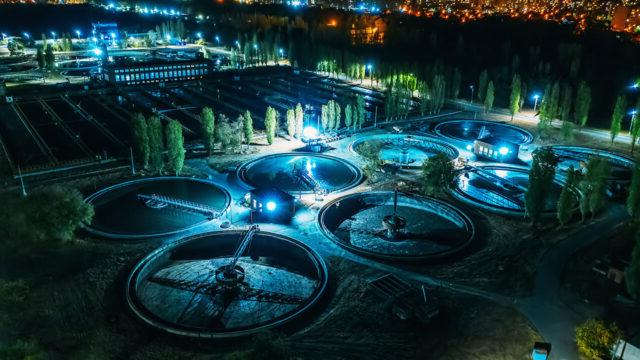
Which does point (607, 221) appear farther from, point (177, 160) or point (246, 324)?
point (177, 160)

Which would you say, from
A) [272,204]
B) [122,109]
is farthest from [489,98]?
[122,109]

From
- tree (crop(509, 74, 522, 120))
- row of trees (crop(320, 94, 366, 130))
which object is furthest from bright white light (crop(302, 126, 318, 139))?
tree (crop(509, 74, 522, 120))

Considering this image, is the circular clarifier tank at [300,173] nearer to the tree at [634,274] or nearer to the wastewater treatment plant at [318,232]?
the wastewater treatment plant at [318,232]

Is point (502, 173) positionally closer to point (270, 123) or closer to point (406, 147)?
point (406, 147)

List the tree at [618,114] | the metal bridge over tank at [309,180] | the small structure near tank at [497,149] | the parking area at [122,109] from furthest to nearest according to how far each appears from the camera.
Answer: the tree at [618,114] < the parking area at [122,109] < the small structure near tank at [497,149] < the metal bridge over tank at [309,180]

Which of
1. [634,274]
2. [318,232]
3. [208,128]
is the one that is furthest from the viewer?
[208,128]

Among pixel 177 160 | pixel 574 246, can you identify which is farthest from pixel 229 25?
pixel 574 246

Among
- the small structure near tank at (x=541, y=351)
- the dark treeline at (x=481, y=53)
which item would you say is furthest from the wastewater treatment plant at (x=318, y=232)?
the dark treeline at (x=481, y=53)
